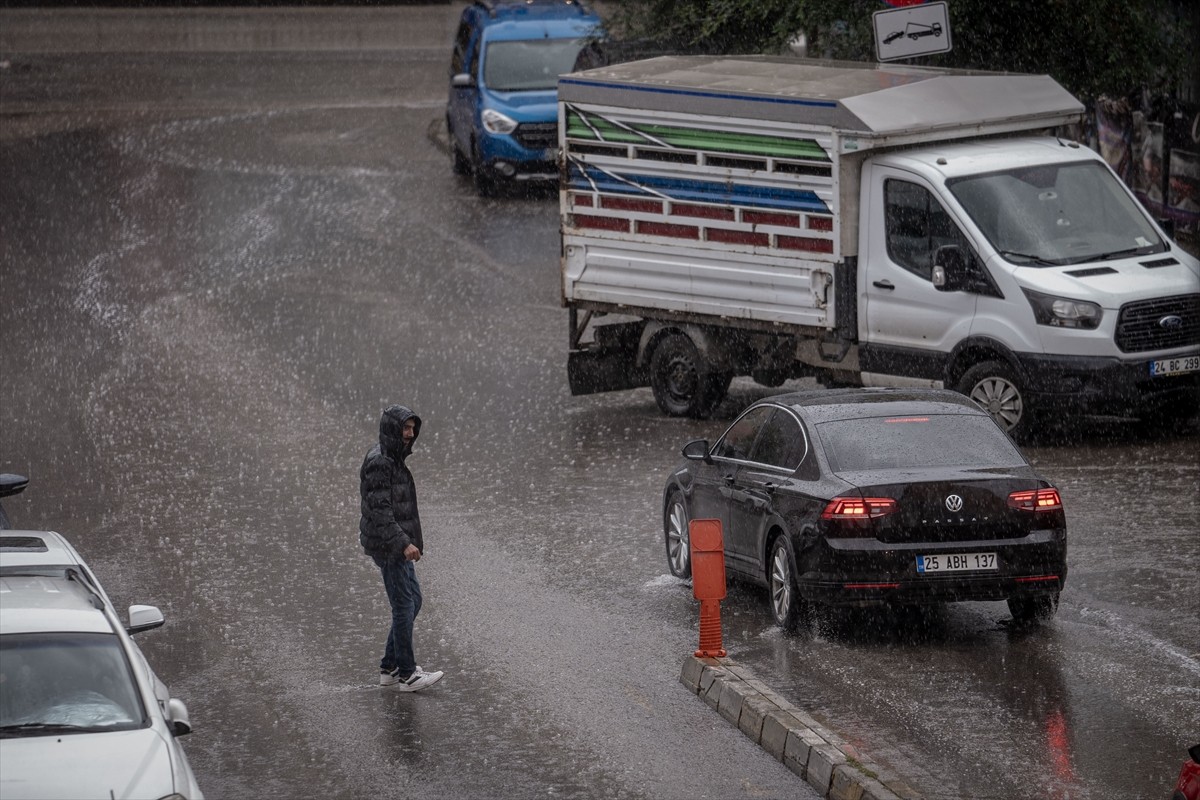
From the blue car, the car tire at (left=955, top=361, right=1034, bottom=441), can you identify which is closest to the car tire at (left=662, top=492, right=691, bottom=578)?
the car tire at (left=955, top=361, right=1034, bottom=441)

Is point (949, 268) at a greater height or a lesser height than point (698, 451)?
greater

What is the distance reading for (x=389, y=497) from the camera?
1130 cm

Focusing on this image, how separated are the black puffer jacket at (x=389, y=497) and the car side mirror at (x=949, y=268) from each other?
7356mm

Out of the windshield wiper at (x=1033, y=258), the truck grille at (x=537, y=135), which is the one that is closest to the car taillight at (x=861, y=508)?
the windshield wiper at (x=1033, y=258)

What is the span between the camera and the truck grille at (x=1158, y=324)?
17.0 metres

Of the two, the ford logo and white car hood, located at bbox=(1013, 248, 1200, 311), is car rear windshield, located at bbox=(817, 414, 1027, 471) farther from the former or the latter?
the ford logo

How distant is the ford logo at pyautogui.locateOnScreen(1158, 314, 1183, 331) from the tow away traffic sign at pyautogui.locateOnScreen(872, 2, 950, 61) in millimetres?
4010

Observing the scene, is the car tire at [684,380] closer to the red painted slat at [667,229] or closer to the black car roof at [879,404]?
the red painted slat at [667,229]

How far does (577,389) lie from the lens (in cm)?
1998

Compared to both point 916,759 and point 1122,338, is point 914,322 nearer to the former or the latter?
point 1122,338

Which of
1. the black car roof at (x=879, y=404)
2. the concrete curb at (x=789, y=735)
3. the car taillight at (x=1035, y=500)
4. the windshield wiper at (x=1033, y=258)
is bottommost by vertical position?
the concrete curb at (x=789, y=735)

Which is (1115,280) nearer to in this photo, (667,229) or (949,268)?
(949,268)

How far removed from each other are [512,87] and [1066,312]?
1385cm

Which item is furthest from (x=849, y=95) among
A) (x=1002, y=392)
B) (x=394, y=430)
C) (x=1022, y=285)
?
(x=394, y=430)
